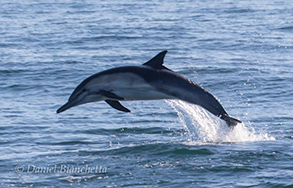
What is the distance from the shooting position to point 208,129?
12789 mm

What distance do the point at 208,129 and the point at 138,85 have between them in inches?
143

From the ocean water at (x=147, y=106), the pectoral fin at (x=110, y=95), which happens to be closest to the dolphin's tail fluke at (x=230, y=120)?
the ocean water at (x=147, y=106)

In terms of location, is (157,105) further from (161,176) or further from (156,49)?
(156,49)

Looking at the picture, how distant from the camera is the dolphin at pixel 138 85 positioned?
31.2 feet

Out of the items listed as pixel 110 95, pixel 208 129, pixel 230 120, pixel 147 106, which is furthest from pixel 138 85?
pixel 147 106

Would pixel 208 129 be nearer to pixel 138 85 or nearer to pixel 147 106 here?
pixel 138 85

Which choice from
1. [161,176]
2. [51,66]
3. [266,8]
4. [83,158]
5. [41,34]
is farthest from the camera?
[266,8]

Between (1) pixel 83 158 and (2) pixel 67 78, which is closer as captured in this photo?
(1) pixel 83 158

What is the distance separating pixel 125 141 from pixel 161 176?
124 inches

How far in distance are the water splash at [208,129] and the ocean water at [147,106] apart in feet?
0.09

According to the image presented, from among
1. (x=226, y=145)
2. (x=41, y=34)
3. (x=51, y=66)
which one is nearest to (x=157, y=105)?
(x=226, y=145)

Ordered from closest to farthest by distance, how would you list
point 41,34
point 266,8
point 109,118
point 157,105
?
point 109,118
point 157,105
point 41,34
point 266,8

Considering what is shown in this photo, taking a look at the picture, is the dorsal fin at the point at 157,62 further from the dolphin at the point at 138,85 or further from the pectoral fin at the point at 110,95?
the pectoral fin at the point at 110,95

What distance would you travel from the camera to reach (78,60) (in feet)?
74.4
